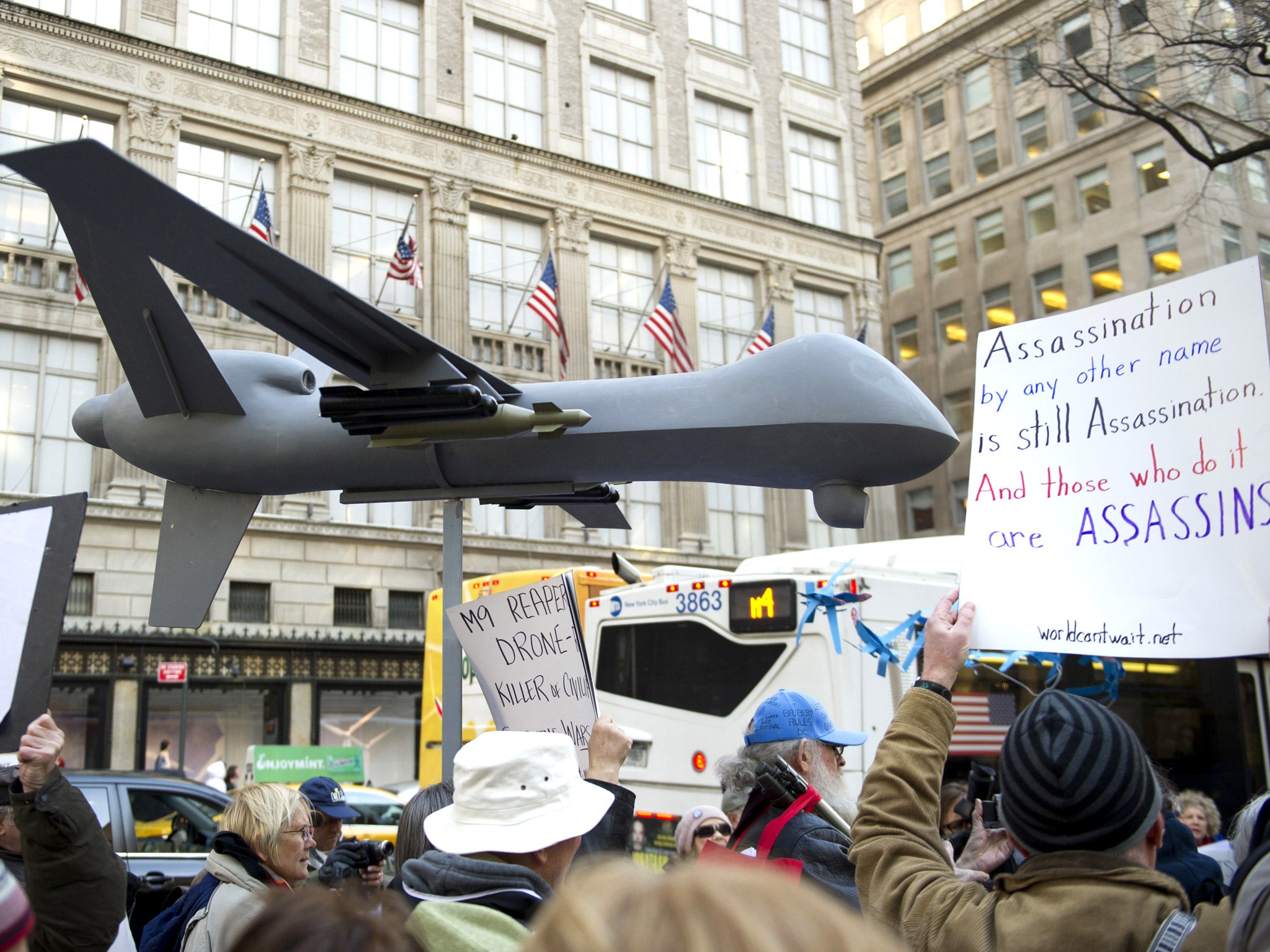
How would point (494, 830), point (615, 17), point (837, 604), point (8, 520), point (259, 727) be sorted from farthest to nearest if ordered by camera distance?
point (615, 17), point (259, 727), point (837, 604), point (8, 520), point (494, 830)

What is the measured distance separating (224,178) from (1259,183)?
29.0m

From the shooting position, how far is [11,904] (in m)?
1.42

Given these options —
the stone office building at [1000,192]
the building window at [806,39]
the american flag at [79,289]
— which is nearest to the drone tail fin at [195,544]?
the american flag at [79,289]

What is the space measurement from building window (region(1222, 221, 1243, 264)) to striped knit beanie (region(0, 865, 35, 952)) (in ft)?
123

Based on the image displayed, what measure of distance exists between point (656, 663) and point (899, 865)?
8.69 m

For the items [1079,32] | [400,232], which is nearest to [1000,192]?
[1079,32]

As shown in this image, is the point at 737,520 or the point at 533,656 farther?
the point at 737,520

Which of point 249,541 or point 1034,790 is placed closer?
point 1034,790

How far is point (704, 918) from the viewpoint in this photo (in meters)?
1.06

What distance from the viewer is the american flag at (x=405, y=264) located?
20.2 m

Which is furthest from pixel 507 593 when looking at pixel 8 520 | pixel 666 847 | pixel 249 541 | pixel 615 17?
pixel 615 17

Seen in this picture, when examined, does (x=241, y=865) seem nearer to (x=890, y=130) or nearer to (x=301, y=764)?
(x=301, y=764)

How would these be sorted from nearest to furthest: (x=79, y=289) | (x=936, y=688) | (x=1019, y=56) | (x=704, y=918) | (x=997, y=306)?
(x=704, y=918)
(x=936, y=688)
(x=79, y=289)
(x=1019, y=56)
(x=997, y=306)

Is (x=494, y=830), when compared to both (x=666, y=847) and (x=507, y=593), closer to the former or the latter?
(x=507, y=593)
